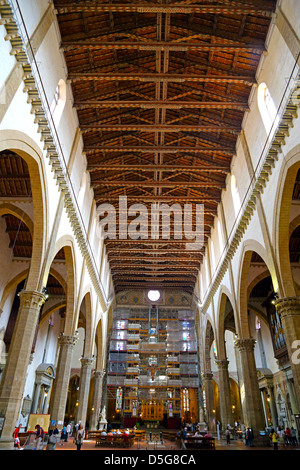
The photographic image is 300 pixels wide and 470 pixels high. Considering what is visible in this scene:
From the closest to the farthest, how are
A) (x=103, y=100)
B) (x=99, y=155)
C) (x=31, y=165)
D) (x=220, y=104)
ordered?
(x=31, y=165) → (x=220, y=104) → (x=103, y=100) → (x=99, y=155)

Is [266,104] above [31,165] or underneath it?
above

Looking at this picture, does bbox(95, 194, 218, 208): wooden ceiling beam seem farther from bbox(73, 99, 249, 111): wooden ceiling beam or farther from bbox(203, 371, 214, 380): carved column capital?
bbox(203, 371, 214, 380): carved column capital

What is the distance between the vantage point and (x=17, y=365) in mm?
12164

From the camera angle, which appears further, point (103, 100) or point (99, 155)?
point (99, 155)

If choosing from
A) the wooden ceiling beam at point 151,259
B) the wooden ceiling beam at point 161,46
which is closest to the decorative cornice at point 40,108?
the wooden ceiling beam at point 161,46

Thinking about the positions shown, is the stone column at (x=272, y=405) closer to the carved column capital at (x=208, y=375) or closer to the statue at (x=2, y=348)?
the carved column capital at (x=208, y=375)

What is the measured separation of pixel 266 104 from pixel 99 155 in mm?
10705

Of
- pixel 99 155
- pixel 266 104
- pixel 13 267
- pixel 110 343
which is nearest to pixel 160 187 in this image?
pixel 99 155

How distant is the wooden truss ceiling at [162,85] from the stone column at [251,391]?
34.3 ft

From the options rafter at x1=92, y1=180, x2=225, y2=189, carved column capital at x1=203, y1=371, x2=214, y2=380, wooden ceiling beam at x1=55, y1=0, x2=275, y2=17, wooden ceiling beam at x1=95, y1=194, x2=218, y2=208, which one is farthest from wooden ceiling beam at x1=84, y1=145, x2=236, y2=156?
carved column capital at x1=203, y1=371, x2=214, y2=380

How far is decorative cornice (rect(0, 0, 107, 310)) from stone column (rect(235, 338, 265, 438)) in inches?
446

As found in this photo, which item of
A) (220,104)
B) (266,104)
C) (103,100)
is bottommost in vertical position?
(266,104)

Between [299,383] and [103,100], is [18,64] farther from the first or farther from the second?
[299,383]

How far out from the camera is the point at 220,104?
1752 centimetres
